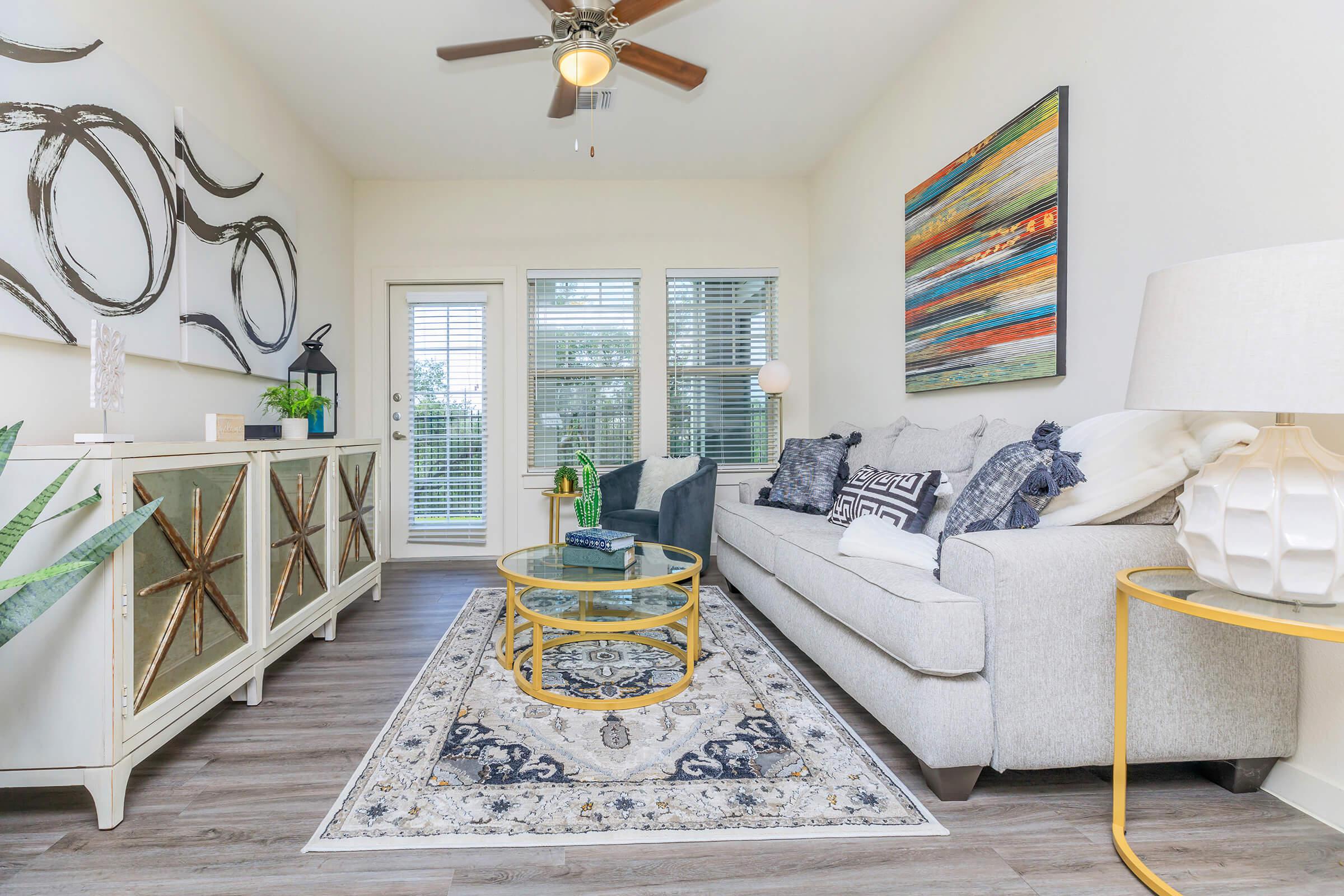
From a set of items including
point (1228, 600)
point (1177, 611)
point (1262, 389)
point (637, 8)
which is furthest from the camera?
point (637, 8)

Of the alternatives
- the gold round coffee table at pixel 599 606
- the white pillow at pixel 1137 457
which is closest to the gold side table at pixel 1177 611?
the white pillow at pixel 1137 457

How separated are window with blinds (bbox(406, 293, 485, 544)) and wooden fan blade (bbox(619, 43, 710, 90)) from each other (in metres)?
2.55

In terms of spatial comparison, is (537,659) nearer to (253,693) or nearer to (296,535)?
(253,693)

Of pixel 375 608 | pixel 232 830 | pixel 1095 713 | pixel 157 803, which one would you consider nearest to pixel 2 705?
pixel 157 803

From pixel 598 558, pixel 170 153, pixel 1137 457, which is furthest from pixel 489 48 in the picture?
pixel 1137 457

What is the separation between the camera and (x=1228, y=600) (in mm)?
1229

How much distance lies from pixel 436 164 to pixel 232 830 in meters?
3.99

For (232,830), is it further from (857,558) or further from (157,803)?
(857,558)

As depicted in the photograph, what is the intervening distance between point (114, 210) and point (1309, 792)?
3.77 m

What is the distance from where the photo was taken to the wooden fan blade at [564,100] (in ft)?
8.64

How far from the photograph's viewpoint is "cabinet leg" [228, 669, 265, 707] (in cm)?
213

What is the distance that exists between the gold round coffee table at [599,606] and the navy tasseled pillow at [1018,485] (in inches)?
36.1

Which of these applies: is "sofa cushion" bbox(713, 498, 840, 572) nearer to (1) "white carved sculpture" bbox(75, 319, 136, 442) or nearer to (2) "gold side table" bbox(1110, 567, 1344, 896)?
(2) "gold side table" bbox(1110, 567, 1344, 896)

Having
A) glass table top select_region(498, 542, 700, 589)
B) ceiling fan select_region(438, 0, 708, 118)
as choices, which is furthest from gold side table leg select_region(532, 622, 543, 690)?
ceiling fan select_region(438, 0, 708, 118)
